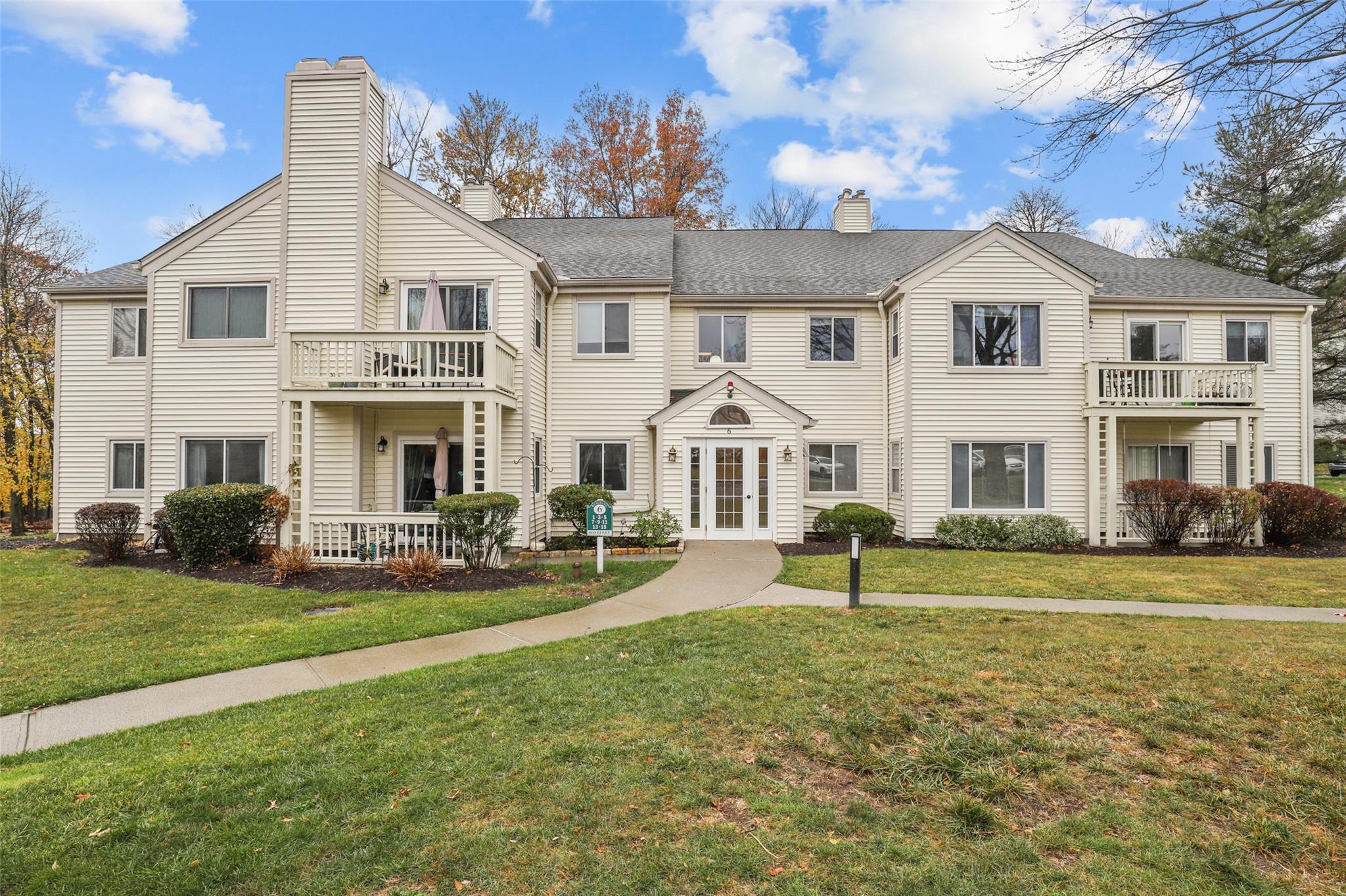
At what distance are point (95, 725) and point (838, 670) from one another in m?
5.96

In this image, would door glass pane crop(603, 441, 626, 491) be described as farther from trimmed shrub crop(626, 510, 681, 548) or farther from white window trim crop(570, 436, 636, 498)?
trimmed shrub crop(626, 510, 681, 548)

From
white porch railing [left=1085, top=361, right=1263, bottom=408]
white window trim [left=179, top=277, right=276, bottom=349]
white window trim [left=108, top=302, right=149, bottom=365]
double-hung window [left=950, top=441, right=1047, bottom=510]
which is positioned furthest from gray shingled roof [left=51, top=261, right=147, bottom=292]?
white porch railing [left=1085, top=361, right=1263, bottom=408]

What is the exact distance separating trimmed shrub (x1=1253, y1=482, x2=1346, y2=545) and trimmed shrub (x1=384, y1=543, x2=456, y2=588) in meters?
17.5

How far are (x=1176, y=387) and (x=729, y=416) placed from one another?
35.6 ft

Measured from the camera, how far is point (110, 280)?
50.2ft

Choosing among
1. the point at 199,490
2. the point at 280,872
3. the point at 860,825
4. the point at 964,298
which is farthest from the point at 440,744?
the point at 964,298

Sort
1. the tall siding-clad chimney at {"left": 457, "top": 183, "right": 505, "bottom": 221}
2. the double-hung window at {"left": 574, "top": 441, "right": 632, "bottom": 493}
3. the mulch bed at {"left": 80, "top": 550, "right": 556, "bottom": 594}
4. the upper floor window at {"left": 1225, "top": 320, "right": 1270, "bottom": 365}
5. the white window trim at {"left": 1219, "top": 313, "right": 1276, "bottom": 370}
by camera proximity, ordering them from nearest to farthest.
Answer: the mulch bed at {"left": 80, "top": 550, "right": 556, "bottom": 594}
the double-hung window at {"left": 574, "top": 441, "right": 632, "bottom": 493}
the white window trim at {"left": 1219, "top": 313, "right": 1276, "bottom": 370}
the upper floor window at {"left": 1225, "top": 320, "right": 1270, "bottom": 365}
the tall siding-clad chimney at {"left": 457, "top": 183, "right": 505, "bottom": 221}

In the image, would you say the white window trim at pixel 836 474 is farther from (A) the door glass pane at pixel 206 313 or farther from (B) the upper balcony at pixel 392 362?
(A) the door glass pane at pixel 206 313

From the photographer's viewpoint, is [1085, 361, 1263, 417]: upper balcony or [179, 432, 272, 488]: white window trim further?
[1085, 361, 1263, 417]: upper balcony

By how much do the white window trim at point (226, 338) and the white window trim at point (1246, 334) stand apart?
23.2 meters

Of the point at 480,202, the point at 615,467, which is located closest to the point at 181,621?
the point at 615,467

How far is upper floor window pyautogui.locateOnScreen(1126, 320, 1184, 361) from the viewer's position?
16297mm

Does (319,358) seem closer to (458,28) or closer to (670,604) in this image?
(458,28)

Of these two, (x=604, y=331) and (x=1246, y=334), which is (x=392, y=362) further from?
(x=1246, y=334)
